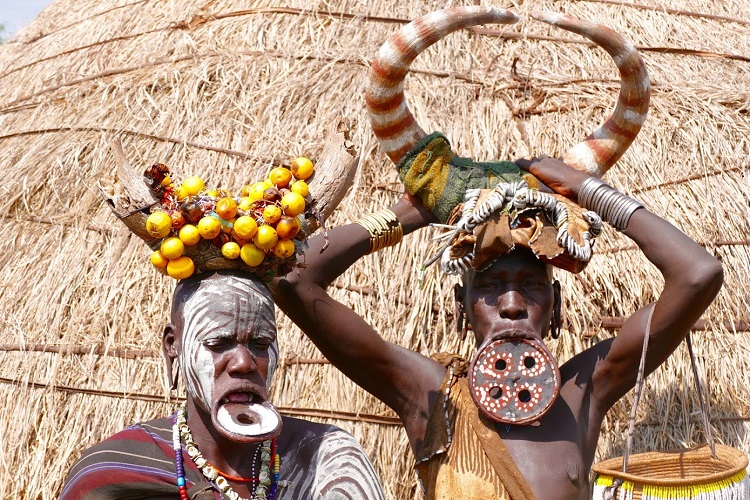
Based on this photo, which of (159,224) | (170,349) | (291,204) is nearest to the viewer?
(159,224)

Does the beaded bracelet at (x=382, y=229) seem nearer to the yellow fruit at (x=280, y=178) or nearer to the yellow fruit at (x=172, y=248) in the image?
the yellow fruit at (x=280, y=178)

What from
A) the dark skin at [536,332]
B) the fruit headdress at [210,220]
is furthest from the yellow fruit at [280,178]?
the dark skin at [536,332]

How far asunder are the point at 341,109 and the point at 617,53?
1719 millimetres

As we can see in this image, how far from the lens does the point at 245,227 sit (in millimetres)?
2752

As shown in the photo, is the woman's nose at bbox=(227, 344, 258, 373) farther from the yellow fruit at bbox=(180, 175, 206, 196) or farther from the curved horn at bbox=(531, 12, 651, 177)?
the curved horn at bbox=(531, 12, 651, 177)

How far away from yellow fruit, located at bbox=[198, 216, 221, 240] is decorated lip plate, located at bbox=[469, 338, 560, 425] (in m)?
1.03

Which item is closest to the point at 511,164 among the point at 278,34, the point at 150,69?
the point at 278,34

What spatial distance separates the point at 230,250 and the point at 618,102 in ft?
5.24

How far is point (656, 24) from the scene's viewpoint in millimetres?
5809

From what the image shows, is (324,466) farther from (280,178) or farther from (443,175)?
(443,175)

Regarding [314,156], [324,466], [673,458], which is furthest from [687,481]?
[314,156]

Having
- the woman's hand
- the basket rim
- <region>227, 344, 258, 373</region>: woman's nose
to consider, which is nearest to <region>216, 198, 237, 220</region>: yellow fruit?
<region>227, 344, 258, 373</region>: woman's nose

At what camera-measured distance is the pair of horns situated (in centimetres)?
341

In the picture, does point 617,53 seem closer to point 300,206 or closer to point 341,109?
point 300,206
